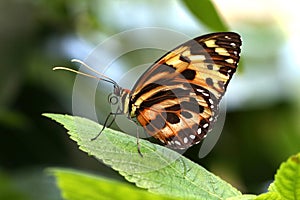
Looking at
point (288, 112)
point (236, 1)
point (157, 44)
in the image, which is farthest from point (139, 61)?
point (236, 1)

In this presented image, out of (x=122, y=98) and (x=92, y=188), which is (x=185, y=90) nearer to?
(x=122, y=98)

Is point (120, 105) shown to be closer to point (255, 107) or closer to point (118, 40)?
point (118, 40)

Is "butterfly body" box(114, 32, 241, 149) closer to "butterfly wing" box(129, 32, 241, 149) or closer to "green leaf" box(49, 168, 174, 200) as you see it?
"butterfly wing" box(129, 32, 241, 149)

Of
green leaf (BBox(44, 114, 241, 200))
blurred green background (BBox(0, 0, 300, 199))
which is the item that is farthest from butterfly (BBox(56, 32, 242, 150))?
blurred green background (BBox(0, 0, 300, 199))

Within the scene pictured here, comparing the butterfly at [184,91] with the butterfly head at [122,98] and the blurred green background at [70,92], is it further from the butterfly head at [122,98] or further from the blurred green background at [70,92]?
the blurred green background at [70,92]

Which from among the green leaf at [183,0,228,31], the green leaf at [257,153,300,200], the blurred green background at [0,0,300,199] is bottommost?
the blurred green background at [0,0,300,199]

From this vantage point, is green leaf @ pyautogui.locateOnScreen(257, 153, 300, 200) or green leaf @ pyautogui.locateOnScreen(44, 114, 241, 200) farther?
green leaf @ pyautogui.locateOnScreen(44, 114, 241, 200)

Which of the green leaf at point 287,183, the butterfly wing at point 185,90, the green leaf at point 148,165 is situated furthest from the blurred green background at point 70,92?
the green leaf at point 287,183
